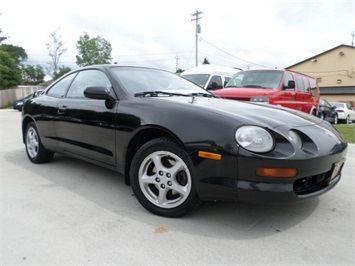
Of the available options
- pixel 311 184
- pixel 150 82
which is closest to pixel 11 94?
pixel 150 82

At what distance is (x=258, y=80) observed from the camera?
7.09m

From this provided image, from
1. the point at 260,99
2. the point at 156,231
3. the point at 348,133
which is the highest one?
the point at 260,99

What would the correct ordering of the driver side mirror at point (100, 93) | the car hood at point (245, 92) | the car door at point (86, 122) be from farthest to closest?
the car hood at point (245, 92), the car door at point (86, 122), the driver side mirror at point (100, 93)

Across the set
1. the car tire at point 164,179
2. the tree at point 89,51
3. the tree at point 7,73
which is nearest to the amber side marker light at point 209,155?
the car tire at point 164,179

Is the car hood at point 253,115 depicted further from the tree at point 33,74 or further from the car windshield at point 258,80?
the tree at point 33,74

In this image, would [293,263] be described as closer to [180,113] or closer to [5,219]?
[180,113]

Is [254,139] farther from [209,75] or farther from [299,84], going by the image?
[209,75]

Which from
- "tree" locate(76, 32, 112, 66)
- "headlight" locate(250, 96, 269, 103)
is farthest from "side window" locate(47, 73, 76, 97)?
"tree" locate(76, 32, 112, 66)

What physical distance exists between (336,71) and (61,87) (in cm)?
3875

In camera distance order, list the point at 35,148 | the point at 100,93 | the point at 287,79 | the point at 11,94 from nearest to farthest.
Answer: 1. the point at 100,93
2. the point at 35,148
3. the point at 287,79
4. the point at 11,94

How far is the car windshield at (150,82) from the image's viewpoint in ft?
10.2

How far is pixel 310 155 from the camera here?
2.18 m

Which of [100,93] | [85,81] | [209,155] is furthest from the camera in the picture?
[85,81]

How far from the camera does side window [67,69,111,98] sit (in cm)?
336
